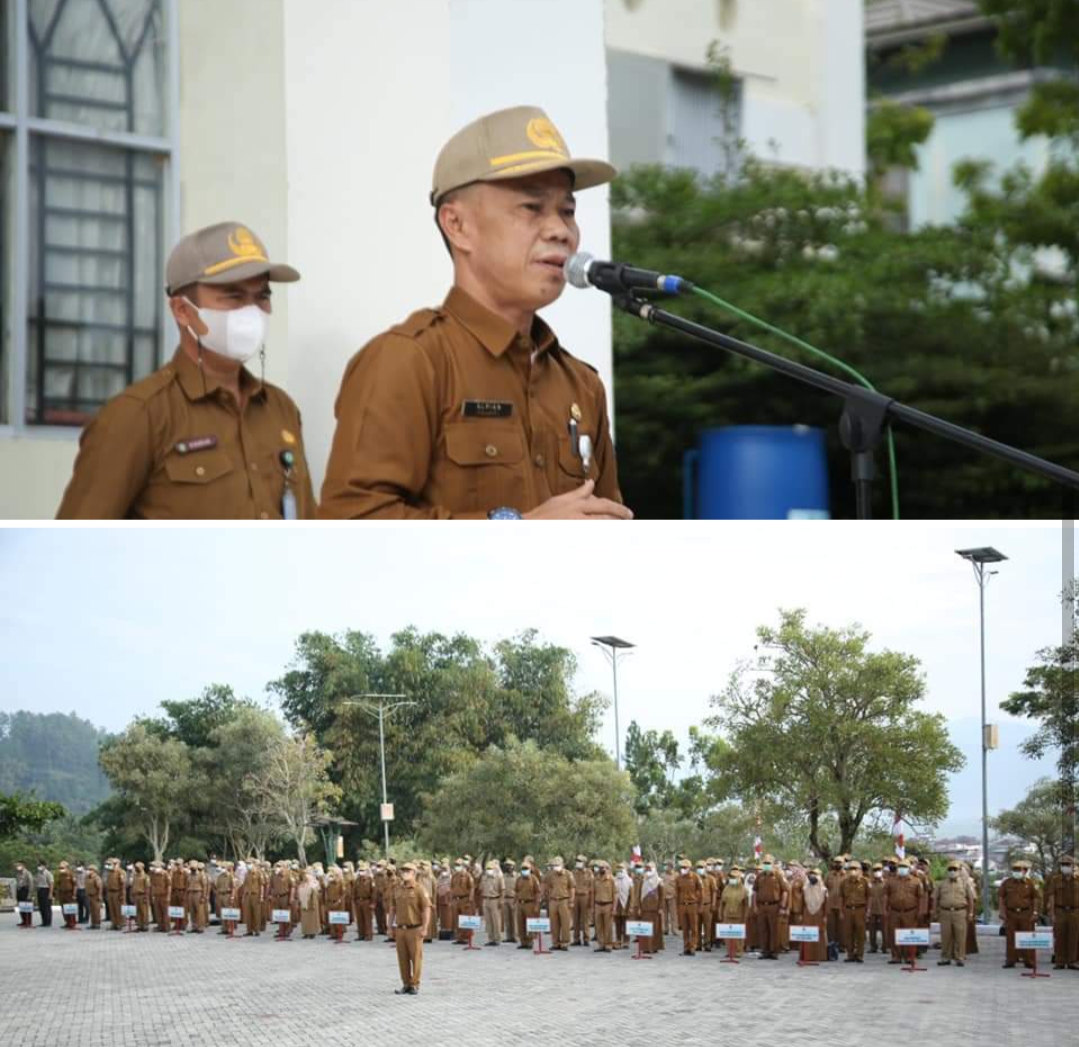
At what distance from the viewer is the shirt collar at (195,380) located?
5.49 meters

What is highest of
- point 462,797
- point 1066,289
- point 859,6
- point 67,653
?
point 859,6

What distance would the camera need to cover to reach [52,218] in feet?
20.7

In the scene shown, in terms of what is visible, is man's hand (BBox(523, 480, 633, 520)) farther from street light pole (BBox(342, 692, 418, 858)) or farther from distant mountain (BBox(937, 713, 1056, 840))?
distant mountain (BBox(937, 713, 1056, 840))

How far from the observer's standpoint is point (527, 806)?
4.45 meters

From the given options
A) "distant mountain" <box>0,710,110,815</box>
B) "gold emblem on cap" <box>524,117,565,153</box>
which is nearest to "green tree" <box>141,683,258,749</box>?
"distant mountain" <box>0,710,110,815</box>

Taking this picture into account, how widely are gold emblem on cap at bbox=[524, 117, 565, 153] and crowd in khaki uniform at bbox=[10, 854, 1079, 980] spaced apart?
1.72 m

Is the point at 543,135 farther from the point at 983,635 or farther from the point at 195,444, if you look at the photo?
the point at 983,635

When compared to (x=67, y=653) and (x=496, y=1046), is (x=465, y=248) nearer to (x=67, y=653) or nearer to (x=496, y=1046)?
(x=67, y=653)

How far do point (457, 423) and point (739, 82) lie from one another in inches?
325

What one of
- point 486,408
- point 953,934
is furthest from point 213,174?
point 953,934

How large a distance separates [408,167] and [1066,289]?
23.9 feet

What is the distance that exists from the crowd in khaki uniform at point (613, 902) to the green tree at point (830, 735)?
0.11m

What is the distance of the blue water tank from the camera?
8141 millimetres

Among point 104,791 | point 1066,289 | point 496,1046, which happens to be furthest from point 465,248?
point 1066,289
